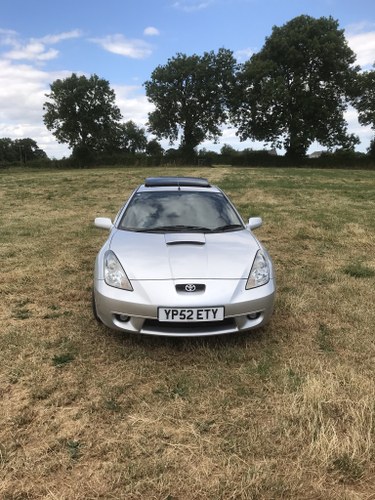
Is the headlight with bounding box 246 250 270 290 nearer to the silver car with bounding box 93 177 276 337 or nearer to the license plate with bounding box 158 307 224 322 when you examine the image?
the silver car with bounding box 93 177 276 337

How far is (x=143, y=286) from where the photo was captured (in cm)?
328

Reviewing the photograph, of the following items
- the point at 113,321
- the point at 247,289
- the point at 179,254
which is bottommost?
the point at 113,321

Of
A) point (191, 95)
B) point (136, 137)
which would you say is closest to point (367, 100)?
point (191, 95)

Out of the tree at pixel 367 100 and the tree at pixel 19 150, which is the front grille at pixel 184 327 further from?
the tree at pixel 19 150

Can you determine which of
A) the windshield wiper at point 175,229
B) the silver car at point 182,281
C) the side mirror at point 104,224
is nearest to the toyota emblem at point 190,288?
the silver car at point 182,281

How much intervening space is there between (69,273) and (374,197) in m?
11.0

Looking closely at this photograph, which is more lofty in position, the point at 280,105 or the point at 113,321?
the point at 280,105

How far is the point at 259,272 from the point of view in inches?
142

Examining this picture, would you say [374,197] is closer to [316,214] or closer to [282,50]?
[316,214]

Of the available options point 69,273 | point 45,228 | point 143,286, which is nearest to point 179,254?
point 143,286

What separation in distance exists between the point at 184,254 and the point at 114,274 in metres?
0.66

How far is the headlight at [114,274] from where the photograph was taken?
3373 mm

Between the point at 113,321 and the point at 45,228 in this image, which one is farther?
the point at 45,228

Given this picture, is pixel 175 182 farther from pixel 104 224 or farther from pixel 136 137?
pixel 136 137
